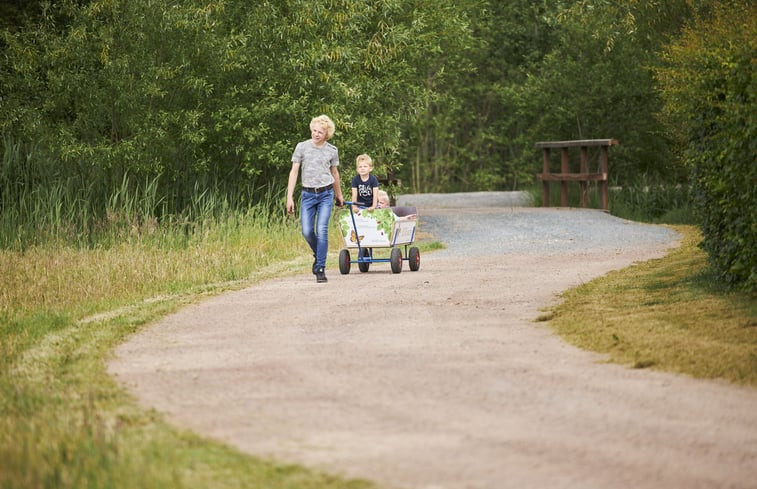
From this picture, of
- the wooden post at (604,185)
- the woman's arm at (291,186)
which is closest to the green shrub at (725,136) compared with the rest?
the woman's arm at (291,186)

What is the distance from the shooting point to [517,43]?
39.3 meters

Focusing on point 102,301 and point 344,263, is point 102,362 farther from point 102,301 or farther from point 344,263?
point 344,263

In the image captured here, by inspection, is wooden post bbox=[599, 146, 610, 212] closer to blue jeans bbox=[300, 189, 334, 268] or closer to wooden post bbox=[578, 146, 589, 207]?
wooden post bbox=[578, 146, 589, 207]

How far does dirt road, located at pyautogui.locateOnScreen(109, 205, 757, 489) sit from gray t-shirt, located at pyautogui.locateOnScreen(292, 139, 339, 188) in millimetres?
2668

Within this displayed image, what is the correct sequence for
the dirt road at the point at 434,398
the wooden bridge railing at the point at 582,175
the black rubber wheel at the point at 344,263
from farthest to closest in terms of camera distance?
1. the wooden bridge railing at the point at 582,175
2. the black rubber wheel at the point at 344,263
3. the dirt road at the point at 434,398

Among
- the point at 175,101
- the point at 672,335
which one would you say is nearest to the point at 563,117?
the point at 175,101

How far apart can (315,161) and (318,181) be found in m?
0.24

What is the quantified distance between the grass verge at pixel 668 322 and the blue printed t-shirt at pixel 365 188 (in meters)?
3.05

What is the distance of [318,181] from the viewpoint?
1433 cm

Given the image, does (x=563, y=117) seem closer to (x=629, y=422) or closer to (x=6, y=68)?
(x=6, y=68)

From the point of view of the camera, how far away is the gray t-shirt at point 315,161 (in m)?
14.3

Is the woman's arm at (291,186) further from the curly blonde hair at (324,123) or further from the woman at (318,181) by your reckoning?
the curly blonde hair at (324,123)

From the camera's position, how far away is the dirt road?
561 centimetres

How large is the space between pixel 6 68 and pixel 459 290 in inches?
474
